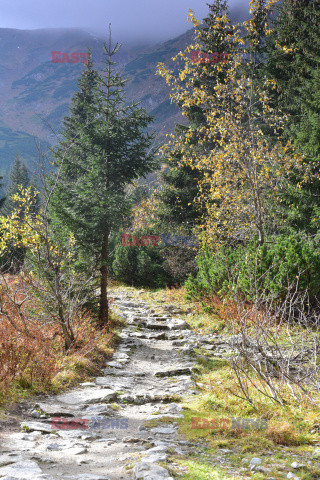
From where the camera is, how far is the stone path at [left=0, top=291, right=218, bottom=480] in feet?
8.39

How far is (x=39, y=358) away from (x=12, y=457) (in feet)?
10.5

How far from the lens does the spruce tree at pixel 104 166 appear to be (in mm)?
9188

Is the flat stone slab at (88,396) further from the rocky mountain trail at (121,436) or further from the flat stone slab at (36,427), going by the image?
the flat stone slab at (36,427)

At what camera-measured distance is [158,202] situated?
1922 centimetres

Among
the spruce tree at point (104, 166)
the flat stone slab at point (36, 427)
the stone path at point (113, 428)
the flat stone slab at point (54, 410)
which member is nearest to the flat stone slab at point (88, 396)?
the stone path at point (113, 428)

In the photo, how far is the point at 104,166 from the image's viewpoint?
970cm

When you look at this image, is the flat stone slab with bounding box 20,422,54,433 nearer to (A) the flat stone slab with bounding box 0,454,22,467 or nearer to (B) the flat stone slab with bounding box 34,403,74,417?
(B) the flat stone slab with bounding box 34,403,74,417

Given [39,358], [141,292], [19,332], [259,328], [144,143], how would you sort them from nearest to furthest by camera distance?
[259,328] < [39,358] < [19,332] < [144,143] < [141,292]

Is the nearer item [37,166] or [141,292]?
[37,166]

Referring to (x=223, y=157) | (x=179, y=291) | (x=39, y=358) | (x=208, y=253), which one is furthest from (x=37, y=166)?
(x=179, y=291)

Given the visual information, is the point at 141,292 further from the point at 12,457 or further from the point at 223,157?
the point at 12,457

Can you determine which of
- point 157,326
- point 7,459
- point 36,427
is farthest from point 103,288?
point 7,459

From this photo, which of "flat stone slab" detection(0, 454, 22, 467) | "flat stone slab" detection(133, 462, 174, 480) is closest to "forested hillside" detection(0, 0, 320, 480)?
"flat stone slab" detection(133, 462, 174, 480)

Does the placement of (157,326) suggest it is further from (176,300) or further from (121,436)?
(121,436)
